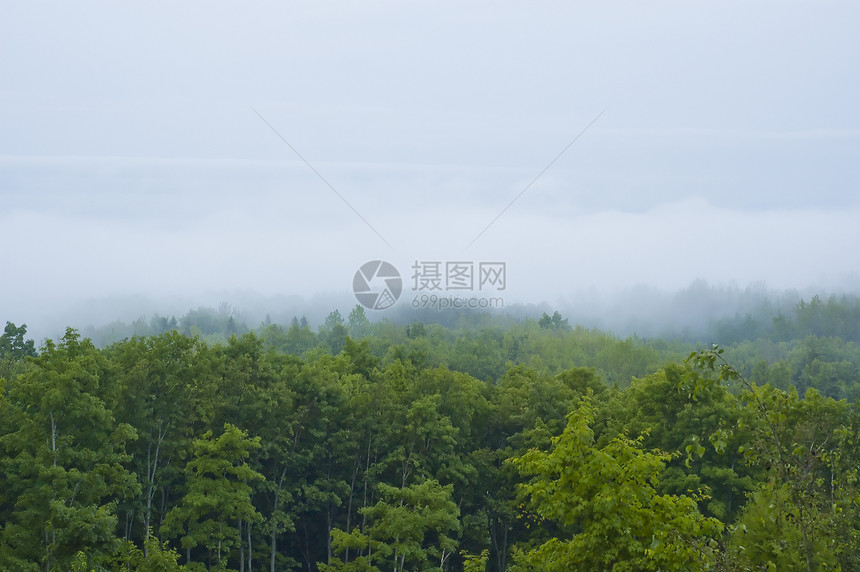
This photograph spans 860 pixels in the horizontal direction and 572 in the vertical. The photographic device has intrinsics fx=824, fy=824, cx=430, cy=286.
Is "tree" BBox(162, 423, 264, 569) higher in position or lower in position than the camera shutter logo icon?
lower

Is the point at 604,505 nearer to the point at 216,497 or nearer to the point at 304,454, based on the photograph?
the point at 216,497

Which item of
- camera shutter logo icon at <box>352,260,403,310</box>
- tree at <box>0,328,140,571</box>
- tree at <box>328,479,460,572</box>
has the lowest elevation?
tree at <box>328,479,460,572</box>

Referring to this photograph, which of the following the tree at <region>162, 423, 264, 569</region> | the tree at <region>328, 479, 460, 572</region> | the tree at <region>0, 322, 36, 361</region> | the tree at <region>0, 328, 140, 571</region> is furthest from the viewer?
the tree at <region>0, 322, 36, 361</region>

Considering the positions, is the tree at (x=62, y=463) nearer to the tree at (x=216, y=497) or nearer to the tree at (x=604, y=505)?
the tree at (x=216, y=497)

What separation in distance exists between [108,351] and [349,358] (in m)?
13.7

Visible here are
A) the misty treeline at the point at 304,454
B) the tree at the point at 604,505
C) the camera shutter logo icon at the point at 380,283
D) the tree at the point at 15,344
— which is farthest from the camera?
the camera shutter logo icon at the point at 380,283

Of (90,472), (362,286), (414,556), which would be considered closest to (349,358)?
(414,556)

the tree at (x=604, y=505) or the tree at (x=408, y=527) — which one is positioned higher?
the tree at (x=604, y=505)

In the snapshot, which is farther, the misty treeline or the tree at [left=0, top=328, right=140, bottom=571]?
the misty treeline

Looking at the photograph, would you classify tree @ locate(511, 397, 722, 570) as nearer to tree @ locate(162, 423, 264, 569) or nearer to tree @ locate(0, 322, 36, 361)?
tree @ locate(162, 423, 264, 569)

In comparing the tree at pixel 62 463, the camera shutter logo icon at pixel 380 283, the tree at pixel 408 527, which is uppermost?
the camera shutter logo icon at pixel 380 283

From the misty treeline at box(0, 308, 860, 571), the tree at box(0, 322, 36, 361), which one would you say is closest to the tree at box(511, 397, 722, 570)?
the misty treeline at box(0, 308, 860, 571)

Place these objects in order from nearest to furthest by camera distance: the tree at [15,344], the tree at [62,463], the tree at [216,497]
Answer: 1. the tree at [62,463]
2. the tree at [216,497]
3. the tree at [15,344]

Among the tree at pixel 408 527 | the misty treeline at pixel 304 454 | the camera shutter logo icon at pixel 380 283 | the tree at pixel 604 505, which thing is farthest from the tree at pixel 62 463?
the camera shutter logo icon at pixel 380 283
